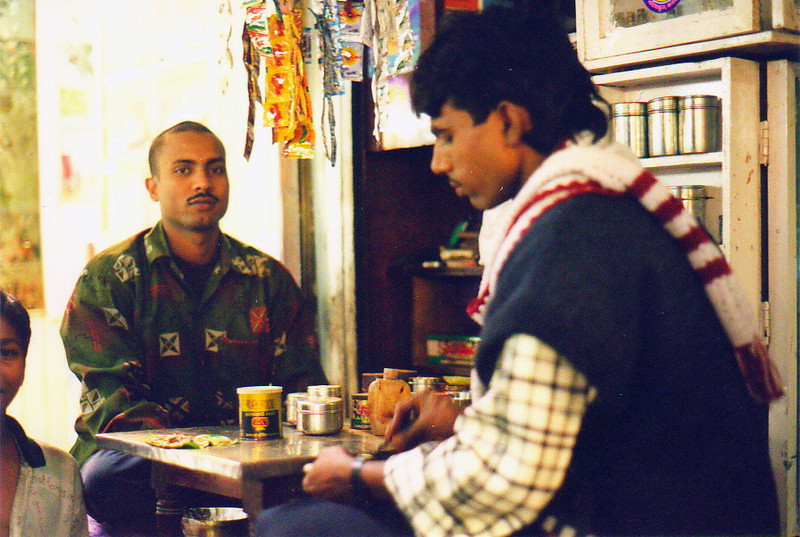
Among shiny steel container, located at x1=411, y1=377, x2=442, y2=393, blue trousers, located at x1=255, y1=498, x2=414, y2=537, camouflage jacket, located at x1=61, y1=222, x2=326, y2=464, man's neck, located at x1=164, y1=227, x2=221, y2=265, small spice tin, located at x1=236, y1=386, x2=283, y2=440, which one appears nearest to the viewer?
blue trousers, located at x1=255, y1=498, x2=414, y2=537

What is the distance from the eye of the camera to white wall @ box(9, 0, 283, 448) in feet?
11.1

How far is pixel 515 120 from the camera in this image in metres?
1.39

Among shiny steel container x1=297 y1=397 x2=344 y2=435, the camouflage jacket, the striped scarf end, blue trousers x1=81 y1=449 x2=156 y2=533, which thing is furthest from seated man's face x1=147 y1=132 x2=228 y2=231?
the striped scarf end

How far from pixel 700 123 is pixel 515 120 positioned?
140cm

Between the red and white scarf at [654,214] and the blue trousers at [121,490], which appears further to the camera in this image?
the blue trousers at [121,490]

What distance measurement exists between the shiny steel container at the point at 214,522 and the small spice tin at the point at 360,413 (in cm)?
44

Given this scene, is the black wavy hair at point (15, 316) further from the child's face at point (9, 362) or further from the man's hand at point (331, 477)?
the man's hand at point (331, 477)

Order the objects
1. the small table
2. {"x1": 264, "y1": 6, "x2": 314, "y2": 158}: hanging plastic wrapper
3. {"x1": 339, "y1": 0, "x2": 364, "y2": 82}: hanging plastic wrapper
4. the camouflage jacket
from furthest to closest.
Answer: {"x1": 339, "y1": 0, "x2": 364, "y2": 82}: hanging plastic wrapper < {"x1": 264, "y1": 6, "x2": 314, "y2": 158}: hanging plastic wrapper < the camouflage jacket < the small table

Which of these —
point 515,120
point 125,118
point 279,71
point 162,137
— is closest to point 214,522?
point 515,120

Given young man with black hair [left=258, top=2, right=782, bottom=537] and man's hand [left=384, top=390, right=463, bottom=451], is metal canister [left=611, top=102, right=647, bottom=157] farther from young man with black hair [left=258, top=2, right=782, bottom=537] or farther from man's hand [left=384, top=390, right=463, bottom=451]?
young man with black hair [left=258, top=2, right=782, bottom=537]

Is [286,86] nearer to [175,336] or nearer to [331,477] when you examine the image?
[175,336]

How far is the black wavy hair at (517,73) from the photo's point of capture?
1.39 metres

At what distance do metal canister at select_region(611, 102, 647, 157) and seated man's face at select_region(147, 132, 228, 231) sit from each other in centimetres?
150

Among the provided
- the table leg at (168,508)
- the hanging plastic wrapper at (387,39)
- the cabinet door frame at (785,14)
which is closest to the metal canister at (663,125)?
the cabinet door frame at (785,14)
